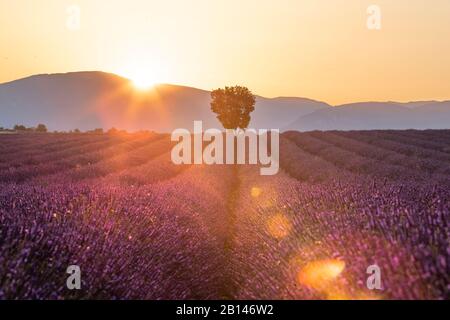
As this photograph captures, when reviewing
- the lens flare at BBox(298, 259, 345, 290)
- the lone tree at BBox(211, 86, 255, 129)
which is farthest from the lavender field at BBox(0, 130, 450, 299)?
the lone tree at BBox(211, 86, 255, 129)

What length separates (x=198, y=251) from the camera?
511 centimetres

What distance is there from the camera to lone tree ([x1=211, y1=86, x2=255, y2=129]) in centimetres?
4903

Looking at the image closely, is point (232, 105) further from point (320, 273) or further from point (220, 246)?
point (320, 273)

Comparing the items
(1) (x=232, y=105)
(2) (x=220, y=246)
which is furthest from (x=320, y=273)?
(1) (x=232, y=105)

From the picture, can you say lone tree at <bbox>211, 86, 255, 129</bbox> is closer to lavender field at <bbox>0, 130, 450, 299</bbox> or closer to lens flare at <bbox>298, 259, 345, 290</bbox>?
lavender field at <bbox>0, 130, 450, 299</bbox>

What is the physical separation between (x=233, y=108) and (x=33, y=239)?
46.4 metres

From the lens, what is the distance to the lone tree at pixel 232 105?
161ft

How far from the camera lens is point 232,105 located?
1937 inches

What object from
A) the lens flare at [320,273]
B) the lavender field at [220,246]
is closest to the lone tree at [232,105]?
the lavender field at [220,246]

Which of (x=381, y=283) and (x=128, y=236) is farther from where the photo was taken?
(x=128, y=236)

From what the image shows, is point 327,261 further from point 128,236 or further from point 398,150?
point 398,150

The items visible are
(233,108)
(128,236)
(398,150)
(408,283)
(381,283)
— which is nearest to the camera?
(408,283)

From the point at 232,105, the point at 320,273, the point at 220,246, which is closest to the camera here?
the point at 320,273
